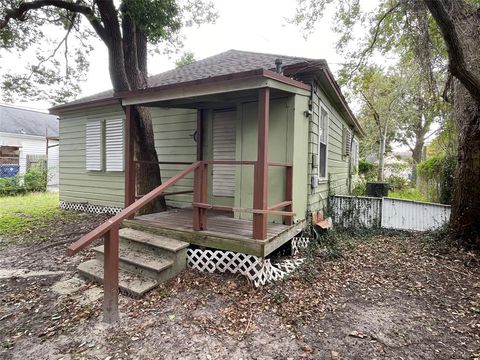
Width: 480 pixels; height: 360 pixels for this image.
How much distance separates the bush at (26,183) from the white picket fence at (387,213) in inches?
515

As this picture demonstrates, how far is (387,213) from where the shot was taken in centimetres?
643

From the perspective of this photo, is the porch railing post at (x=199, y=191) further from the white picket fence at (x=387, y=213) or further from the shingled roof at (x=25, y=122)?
the shingled roof at (x=25, y=122)

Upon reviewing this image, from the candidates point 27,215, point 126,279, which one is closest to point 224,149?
point 126,279

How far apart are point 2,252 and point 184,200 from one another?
3382 mm

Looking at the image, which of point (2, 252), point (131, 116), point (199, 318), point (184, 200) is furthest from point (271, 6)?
point (2, 252)

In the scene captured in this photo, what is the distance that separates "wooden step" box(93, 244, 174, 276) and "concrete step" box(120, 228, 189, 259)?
9 cm

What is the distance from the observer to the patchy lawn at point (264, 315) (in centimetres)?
239

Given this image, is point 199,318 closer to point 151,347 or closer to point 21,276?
point 151,347

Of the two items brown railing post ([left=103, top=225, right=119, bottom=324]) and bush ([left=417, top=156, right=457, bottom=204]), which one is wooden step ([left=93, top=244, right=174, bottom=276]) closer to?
brown railing post ([left=103, top=225, right=119, bottom=324])

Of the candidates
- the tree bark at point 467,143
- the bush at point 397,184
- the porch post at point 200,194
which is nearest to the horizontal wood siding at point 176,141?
the porch post at point 200,194

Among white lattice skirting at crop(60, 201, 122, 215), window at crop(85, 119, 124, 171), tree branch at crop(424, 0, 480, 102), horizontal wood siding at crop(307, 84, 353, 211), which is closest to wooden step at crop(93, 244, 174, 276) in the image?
horizontal wood siding at crop(307, 84, 353, 211)

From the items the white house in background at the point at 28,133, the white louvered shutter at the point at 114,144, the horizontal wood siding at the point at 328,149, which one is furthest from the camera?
the white house in background at the point at 28,133

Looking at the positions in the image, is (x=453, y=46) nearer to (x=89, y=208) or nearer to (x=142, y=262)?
(x=142, y=262)

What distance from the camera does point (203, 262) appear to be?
3805mm
